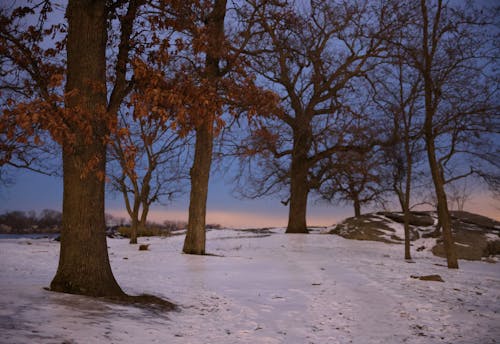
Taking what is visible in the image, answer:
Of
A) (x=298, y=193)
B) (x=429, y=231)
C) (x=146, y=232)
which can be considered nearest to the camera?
(x=429, y=231)

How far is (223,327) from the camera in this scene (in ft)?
21.9

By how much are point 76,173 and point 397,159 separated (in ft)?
43.3

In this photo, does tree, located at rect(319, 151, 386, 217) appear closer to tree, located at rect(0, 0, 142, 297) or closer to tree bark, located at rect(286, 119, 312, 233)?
tree bark, located at rect(286, 119, 312, 233)

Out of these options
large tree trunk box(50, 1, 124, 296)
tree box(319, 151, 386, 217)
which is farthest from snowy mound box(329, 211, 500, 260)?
large tree trunk box(50, 1, 124, 296)

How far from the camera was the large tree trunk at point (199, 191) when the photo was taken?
15703 mm

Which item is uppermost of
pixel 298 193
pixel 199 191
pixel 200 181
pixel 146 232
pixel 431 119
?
pixel 431 119

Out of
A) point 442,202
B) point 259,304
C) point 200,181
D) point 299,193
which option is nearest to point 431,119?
point 442,202

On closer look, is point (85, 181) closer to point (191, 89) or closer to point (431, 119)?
point (191, 89)

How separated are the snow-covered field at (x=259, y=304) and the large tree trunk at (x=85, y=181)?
618 millimetres

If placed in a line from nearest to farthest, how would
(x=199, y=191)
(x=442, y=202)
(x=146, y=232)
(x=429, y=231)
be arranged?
(x=442, y=202) < (x=199, y=191) < (x=429, y=231) < (x=146, y=232)

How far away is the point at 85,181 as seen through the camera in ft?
24.1

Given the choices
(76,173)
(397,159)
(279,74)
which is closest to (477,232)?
(397,159)

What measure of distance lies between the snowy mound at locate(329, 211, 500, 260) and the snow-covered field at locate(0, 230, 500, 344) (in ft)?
20.1

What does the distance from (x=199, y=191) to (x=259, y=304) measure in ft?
25.7
